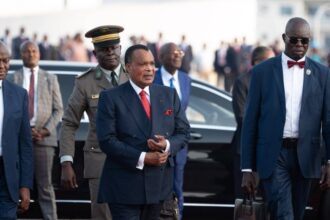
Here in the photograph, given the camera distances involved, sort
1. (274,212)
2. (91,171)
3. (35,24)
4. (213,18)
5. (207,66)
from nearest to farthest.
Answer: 1. (274,212)
2. (91,171)
3. (207,66)
4. (35,24)
5. (213,18)

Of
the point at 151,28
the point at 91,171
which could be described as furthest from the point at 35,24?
the point at 91,171

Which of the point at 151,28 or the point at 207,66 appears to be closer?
the point at 207,66

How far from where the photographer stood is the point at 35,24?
4900 centimetres

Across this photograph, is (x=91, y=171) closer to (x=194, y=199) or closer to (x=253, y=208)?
(x=253, y=208)

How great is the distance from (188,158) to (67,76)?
5.03 feet

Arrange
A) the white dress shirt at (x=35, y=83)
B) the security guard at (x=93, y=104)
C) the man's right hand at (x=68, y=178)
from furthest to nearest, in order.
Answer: the white dress shirt at (x=35, y=83) < the security guard at (x=93, y=104) < the man's right hand at (x=68, y=178)

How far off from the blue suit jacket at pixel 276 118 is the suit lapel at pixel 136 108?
104cm

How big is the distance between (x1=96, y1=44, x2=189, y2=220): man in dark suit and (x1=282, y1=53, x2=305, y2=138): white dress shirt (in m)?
0.92

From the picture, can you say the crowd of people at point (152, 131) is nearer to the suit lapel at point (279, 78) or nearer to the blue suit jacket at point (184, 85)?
the suit lapel at point (279, 78)

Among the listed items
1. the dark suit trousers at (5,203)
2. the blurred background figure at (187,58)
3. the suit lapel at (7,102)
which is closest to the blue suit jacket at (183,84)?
the suit lapel at (7,102)

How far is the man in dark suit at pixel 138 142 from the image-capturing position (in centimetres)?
704

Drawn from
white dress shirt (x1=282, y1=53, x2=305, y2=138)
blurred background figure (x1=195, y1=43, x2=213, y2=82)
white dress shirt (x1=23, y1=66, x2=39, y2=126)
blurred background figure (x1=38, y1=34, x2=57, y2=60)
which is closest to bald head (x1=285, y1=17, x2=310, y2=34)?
white dress shirt (x1=282, y1=53, x2=305, y2=138)

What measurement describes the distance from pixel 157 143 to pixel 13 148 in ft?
3.93

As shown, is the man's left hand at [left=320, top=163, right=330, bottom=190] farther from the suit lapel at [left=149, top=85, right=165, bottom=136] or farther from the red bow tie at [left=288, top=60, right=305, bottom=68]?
the suit lapel at [left=149, top=85, right=165, bottom=136]
